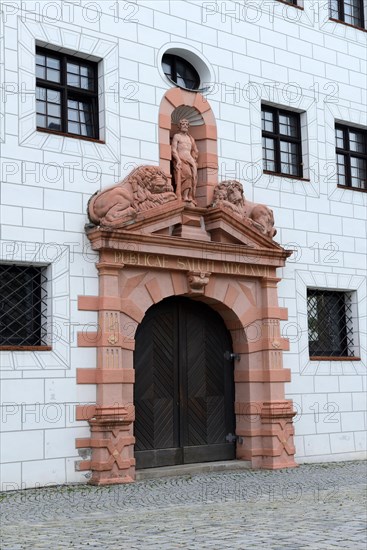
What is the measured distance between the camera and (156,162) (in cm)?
1297

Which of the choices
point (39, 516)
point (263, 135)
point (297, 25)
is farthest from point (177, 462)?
point (297, 25)

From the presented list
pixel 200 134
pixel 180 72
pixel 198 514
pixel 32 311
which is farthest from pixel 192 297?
pixel 198 514

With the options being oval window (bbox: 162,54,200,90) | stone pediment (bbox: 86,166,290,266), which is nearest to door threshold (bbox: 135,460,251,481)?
stone pediment (bbox: 86,166,290,266)

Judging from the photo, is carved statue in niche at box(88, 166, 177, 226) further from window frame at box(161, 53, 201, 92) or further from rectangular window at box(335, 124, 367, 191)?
rectangular window at box(335, 124, 367, 191)

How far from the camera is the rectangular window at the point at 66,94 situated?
1211 cm

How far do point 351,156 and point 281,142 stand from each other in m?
1.80

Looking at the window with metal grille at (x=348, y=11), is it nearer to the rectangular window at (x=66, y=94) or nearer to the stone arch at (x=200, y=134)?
the stone arch at (x=200, y=134)

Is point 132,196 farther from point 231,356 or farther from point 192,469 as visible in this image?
point 192,469

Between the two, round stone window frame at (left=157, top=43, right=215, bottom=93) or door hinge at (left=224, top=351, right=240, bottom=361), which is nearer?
round stone window frame at (left=157, top=43, right=215, bottom=93)

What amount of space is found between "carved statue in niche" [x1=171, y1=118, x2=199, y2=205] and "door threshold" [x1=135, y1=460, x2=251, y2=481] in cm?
386

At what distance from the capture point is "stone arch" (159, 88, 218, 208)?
13.2 meters

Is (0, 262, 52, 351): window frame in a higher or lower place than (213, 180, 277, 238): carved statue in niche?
lower

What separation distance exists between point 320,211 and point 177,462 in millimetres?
5104

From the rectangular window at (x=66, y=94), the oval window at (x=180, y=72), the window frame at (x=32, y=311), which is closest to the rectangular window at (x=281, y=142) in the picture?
the oval window at (x=180, y=72)
